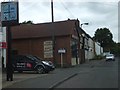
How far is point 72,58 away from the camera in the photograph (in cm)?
4716

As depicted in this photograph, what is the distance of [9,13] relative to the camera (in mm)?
20250

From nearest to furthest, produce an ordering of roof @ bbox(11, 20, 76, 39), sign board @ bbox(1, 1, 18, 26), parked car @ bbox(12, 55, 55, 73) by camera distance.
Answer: sign board @ bbox(1, 1, 18, 26), parked car @ bbox(12, 55, 55, 73), roof @ bbox(11, 20, 76, 39)

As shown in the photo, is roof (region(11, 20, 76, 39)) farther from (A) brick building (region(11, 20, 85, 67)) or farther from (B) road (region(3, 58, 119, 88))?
(B) road (region(3, 58, 119, 88))

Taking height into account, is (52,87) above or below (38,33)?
below

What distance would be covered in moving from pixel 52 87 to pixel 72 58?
30.2 meters

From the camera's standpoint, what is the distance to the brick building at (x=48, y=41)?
45.5 meters

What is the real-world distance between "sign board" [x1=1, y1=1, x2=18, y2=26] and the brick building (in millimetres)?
23269

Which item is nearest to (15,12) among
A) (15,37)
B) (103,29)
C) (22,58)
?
(22,58)

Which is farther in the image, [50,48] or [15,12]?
[50,48]

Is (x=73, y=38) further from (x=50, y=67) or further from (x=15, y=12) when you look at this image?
(x=15, y=12)

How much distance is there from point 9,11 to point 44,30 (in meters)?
27.6

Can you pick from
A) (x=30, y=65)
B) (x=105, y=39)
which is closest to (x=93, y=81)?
(x=30, y=65)

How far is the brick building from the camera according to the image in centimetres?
4550

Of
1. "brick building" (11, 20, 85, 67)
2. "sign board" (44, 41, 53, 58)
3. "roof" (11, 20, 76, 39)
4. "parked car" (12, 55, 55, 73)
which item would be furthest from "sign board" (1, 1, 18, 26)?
"sign board" (44, 41, 53, 58)
